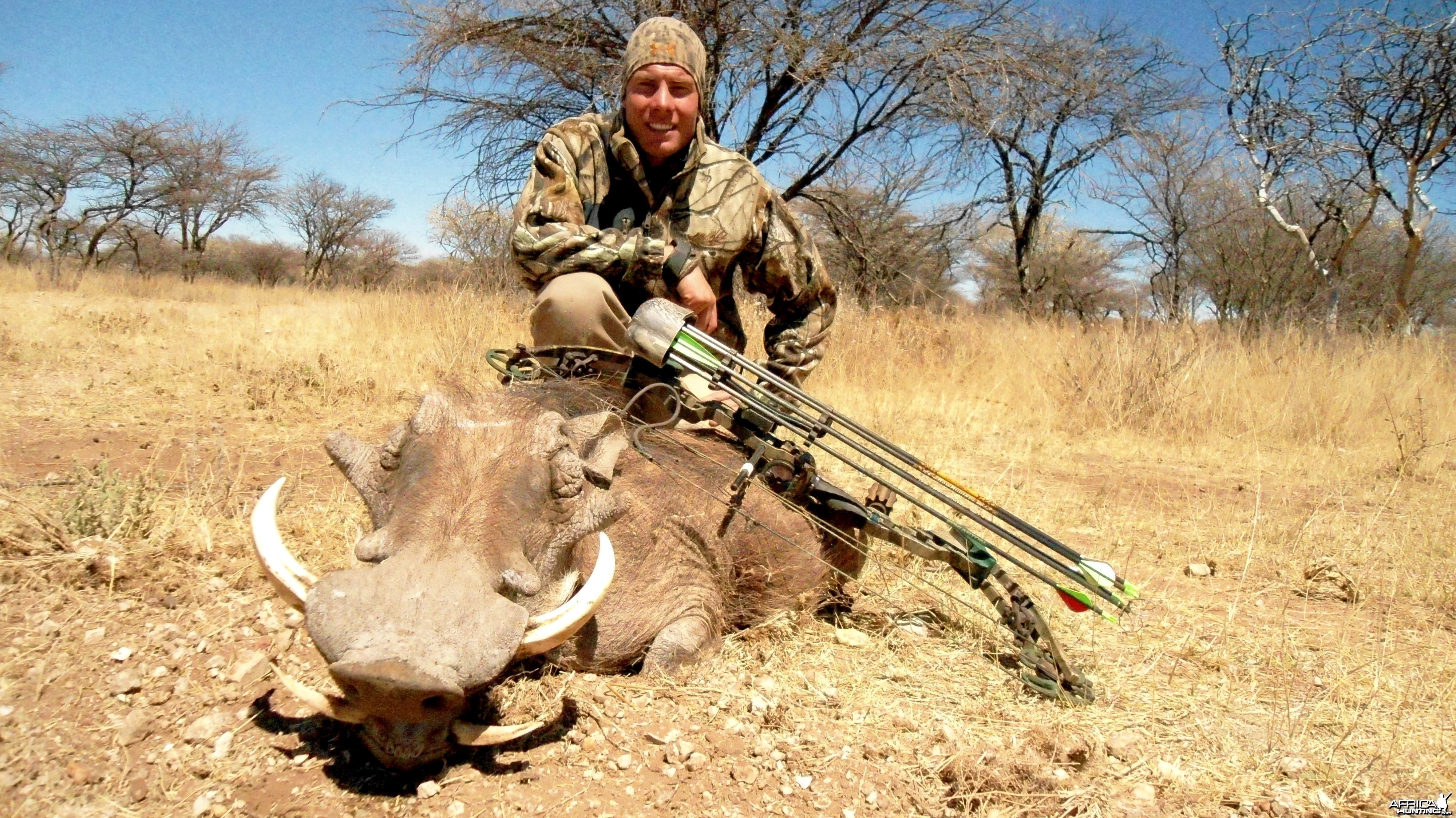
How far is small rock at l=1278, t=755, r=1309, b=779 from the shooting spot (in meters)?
1.94

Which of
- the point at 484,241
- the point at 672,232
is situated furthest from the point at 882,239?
the point at 672,232

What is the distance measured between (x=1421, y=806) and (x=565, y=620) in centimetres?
187

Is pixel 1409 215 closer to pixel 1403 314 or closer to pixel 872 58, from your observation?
pixel 1403 314

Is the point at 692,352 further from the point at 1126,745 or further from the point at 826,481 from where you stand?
the point at 1126,745

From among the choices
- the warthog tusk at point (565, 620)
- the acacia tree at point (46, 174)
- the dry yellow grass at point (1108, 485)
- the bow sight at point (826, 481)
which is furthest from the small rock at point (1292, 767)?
the acacia tree at point (46, 174)

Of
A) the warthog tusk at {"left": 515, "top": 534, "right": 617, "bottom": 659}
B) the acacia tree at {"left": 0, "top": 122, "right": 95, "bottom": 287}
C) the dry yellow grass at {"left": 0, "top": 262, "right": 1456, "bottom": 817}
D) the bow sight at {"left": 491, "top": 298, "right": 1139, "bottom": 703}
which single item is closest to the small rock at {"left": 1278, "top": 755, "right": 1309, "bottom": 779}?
the dry yellow grass at {"left": 0, "top": 262, "right": 1456, "bottom": 817}

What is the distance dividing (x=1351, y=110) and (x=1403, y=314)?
8.99ft

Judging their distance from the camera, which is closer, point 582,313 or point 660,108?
point 582,313

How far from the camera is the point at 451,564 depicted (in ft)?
4.92

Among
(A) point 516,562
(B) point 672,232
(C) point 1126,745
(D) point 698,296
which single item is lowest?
(C) point 1126,745

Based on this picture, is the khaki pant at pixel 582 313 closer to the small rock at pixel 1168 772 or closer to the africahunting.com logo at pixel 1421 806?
the small rock at pixel 1168 772

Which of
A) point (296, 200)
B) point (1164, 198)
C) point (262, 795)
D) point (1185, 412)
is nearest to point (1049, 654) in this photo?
point (262, 795)

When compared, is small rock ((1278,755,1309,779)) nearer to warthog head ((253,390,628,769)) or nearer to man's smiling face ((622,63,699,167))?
warthog head ((253,390,628,769))

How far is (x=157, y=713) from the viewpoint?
1712mm
